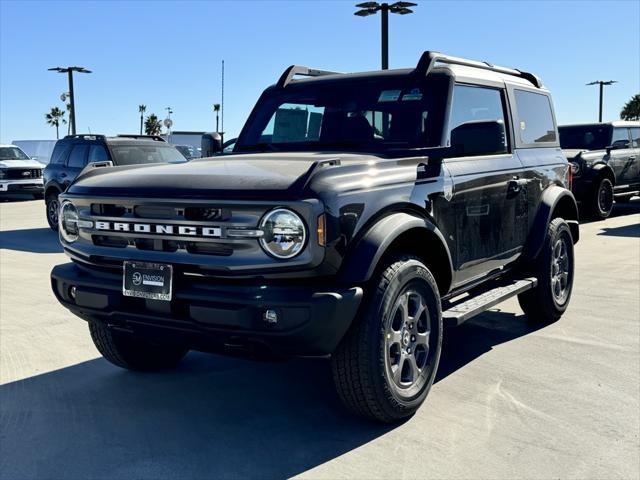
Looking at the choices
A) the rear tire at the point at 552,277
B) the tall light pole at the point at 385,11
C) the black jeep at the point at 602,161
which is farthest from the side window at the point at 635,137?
the rear tire at the point at 552,277

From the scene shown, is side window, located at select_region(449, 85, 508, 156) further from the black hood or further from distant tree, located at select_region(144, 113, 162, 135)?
distant tree, located at select_region(144, 113, 162, 135)

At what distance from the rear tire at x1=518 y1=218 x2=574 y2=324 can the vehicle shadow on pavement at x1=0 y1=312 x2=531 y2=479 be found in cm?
95

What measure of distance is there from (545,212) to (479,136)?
1.59m

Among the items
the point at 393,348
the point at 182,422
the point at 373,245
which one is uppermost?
the point at 373,245

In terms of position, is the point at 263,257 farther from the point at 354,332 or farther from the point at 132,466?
the point at 132,466

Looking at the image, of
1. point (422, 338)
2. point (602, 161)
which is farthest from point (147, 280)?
point (602, 161)

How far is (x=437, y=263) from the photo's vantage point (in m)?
4.09

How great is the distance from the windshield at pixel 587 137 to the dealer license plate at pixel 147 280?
474 inches

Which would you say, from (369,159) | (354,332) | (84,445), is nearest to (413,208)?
(369,159)

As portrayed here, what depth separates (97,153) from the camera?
39.5 ft

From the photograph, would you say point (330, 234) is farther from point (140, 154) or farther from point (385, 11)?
point (385, 11)

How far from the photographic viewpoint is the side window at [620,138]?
13.4m

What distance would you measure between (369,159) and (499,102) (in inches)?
69.3

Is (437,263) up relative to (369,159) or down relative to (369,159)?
down
